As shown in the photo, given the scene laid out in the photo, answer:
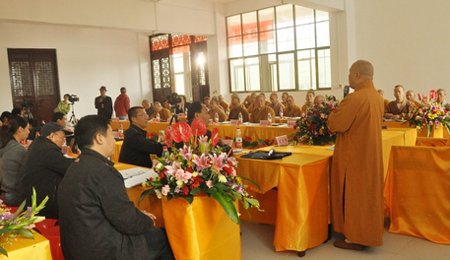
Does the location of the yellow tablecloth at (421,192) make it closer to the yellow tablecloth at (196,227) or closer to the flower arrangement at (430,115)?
the yellow tablecloth at (196,227)

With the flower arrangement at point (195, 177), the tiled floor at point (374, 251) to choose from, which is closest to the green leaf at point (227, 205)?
the flower arrangement at point (195, 177)

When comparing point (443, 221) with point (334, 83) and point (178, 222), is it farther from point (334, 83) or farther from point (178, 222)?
point (334, 83)

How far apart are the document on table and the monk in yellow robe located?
53.8 inches

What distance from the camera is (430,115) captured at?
4.65 m

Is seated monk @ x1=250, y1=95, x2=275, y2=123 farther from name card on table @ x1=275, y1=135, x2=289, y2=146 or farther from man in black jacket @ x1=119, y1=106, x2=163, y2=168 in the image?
man in black jacket @ x1=119, y1=106, x2=163, y2=168

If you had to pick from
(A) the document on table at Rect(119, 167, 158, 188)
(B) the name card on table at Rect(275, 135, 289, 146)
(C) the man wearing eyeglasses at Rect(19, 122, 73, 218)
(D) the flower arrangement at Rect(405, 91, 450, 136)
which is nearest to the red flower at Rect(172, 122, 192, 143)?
(A) the document on table at Rect(119, 167, 158, 188)

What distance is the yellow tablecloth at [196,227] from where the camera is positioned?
2.22 metres

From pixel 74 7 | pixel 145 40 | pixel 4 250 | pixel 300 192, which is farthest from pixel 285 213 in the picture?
pixel 145 40

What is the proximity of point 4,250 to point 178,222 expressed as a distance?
93 cm

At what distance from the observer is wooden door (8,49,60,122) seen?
11.9 meters

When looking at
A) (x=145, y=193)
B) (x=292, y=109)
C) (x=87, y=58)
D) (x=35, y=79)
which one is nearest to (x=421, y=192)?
(x=145, y=193)

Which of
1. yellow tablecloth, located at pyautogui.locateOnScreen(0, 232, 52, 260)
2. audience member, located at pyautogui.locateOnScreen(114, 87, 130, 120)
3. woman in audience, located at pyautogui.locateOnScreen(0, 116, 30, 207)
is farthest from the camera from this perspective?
audience member, located at pyautogui.locateOnScreen(114, 87, 130, 120)

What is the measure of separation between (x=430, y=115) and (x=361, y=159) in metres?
→ 2.35

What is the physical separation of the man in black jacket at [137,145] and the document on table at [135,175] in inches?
26.2
